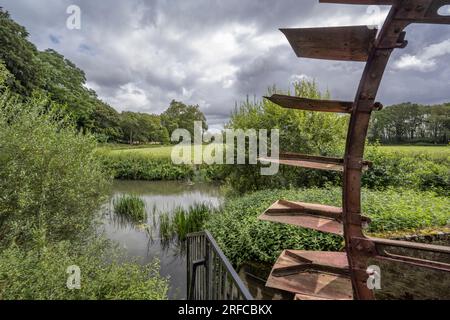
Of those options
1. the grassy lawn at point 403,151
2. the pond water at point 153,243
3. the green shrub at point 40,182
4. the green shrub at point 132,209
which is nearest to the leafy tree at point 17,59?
the grassy lawn at point 403,151

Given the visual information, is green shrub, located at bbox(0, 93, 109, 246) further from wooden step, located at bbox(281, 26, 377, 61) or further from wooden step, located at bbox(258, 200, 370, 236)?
wooden step, located at bbox(281, 26, 377, 61)

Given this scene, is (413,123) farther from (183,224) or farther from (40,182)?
(40,182)

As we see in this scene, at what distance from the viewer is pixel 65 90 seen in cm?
1769

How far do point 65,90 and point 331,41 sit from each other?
2035cm

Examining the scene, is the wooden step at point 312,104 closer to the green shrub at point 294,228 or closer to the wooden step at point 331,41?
the wooden step at point 331,41

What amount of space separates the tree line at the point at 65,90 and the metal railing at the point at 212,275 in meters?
4.64

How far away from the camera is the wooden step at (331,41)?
5.60 feet

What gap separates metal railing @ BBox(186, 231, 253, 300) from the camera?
59.9 inches

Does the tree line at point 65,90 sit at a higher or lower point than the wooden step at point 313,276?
higher

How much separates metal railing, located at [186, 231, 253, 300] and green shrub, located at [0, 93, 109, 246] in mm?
2110

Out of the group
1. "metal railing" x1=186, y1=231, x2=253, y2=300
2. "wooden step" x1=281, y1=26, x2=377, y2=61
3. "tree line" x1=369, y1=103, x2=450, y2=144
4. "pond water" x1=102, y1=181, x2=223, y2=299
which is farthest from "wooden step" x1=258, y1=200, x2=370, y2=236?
"tree line" x1=369, y1=103, x2=450, y2=144

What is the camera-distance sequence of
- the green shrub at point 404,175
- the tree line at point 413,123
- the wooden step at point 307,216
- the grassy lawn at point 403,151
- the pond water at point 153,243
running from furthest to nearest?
1. the tree line at point 413,123
2. the grassy lawn at point 403,151
3. the green shrub at point 404,175
4. the pond water at point 153,243
5. the wooden step at point 307,216
